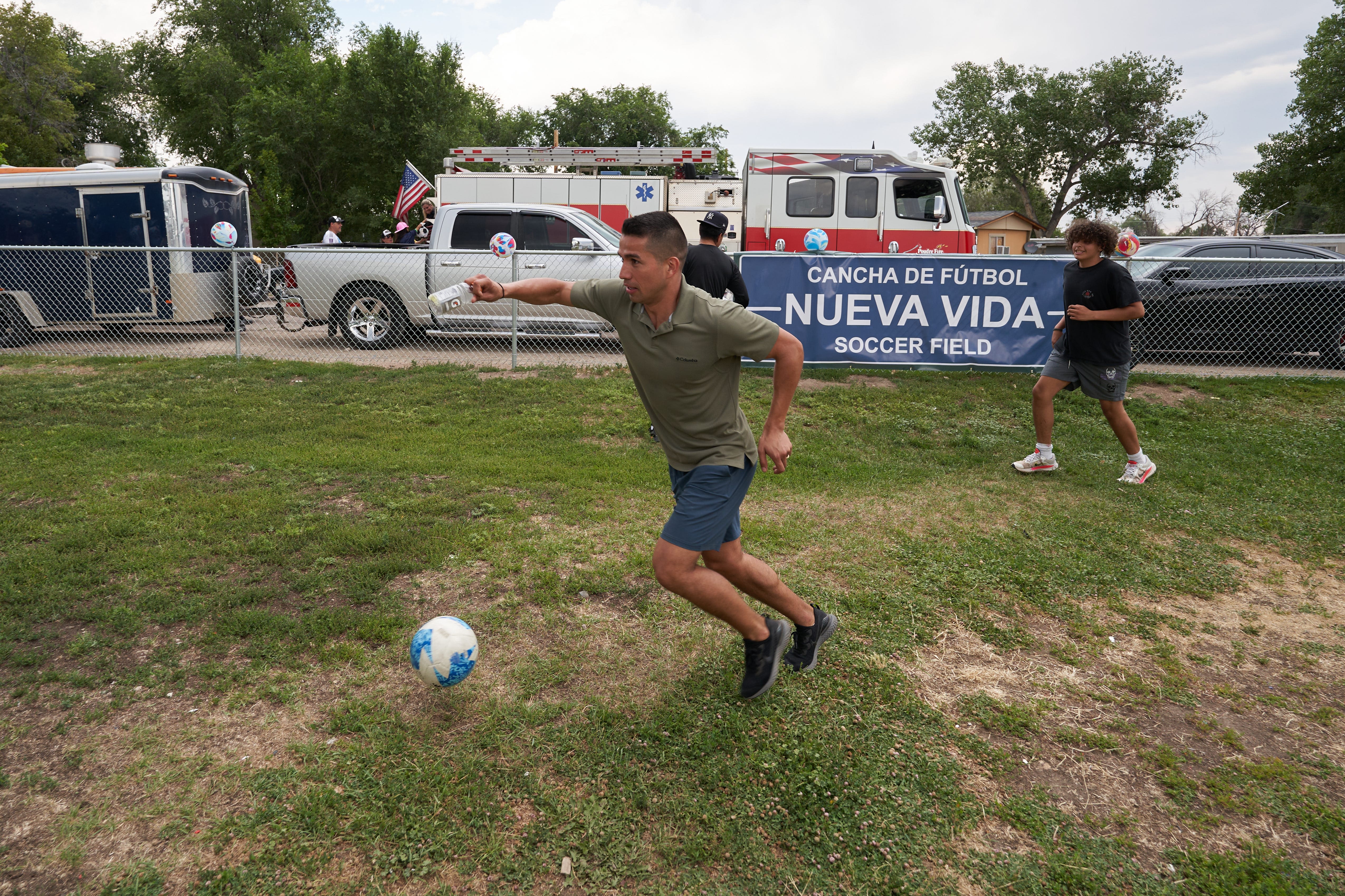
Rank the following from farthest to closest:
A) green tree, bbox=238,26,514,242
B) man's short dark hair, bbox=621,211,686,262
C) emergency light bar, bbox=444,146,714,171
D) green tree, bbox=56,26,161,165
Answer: green tree, bbox=56,26,161,165 < green tree, bbox=238,26,514,242 < emergency light bar, bbox=444,146,714,171 < man's short dark hair, bbox=621,211,686,262

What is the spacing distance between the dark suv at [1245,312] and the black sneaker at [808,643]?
8.38 m

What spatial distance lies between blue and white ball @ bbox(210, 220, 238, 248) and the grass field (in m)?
7.89

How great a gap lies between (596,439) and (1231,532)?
4824mm

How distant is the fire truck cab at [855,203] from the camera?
1448 cm

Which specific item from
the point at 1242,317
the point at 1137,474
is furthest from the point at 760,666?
the point at 1242,317

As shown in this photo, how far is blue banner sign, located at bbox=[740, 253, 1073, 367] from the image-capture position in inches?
375

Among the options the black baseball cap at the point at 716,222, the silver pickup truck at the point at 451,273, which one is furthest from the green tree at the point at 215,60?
the black baseball cap at the point at 716,222

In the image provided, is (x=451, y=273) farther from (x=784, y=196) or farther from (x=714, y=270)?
(x=784, y=196)

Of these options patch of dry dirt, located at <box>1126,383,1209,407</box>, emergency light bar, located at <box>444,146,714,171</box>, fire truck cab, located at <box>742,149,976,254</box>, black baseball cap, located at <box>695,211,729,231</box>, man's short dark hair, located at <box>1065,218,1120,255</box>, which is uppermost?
emergency light bar, located at <box>444,146,714,171</box>

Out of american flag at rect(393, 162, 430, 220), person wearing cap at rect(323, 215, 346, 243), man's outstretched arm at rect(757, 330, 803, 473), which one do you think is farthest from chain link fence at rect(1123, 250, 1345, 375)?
american flag at rect(393, 162, 430, 220)

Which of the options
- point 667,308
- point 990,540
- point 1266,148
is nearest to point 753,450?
point 667,308

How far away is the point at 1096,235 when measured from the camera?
620cm

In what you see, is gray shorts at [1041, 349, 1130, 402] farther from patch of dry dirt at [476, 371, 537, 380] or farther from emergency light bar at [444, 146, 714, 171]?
emergency light bar at [444, 146, 714, 171]

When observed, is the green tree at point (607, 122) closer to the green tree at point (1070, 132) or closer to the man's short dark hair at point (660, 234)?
the green tree at point (1070, 132)
